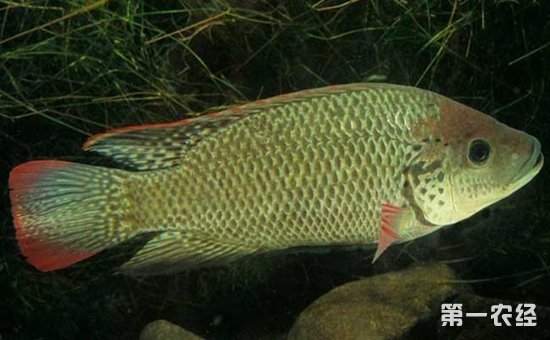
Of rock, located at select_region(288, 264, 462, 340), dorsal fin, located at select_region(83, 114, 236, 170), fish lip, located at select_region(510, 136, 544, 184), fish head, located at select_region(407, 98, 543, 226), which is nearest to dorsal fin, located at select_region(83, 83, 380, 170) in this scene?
dorsal fin, located at select_region(83, 114, 236, 170)

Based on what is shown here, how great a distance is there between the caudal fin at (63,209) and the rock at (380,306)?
3.48 ft

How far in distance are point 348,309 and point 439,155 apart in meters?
0.95

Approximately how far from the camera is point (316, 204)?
2.32 metres

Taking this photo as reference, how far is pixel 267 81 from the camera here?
3.23 metres

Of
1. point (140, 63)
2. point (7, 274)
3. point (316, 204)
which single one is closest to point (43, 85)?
point (140, 63)

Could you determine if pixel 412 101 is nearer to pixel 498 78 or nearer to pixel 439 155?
pixel 439 155

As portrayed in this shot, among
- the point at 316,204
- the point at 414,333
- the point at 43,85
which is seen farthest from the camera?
the point at 43,85

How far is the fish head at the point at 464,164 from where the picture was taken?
2.32m

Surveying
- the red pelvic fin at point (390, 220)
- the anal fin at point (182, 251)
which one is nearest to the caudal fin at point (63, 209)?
the anal fin at point (182, 251)

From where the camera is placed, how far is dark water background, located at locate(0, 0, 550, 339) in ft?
10.2

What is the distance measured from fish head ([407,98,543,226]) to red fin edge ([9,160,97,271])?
143 cm

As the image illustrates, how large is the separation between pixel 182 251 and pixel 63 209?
52cm

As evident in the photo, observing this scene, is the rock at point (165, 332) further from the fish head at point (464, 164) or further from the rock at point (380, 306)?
the fish head at point (464, 164)

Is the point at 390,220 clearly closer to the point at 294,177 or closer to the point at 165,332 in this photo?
the point at 294,177
